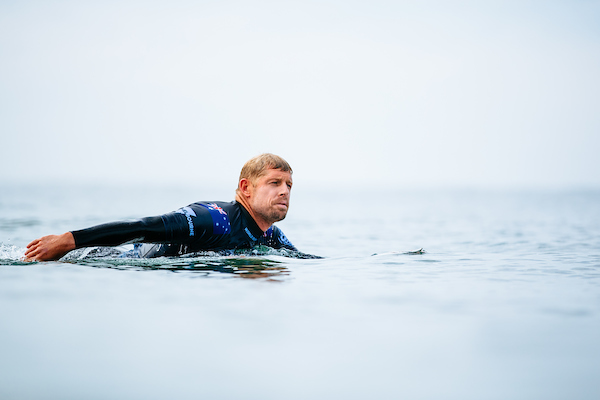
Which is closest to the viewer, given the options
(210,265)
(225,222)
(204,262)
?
(210,265)

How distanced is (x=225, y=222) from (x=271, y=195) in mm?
566

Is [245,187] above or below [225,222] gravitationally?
above

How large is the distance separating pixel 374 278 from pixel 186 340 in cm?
259

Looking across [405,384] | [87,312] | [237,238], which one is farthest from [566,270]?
[87,312]

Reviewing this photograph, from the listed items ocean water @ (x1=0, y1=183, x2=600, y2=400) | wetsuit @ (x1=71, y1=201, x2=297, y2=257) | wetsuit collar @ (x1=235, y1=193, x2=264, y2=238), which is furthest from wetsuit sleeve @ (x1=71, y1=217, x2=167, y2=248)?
wetsuit collar @ (x1=235, y1=193, x2=264, y2=238)

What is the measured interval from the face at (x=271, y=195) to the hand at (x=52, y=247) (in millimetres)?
1969

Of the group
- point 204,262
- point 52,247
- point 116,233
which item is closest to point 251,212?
point 204,262

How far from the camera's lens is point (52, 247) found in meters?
5.50

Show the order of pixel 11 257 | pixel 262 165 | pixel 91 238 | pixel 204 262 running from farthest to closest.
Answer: pixel 262 165
pixel 11 257
pixel 204 262
pixel 91 238

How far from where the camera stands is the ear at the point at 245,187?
22.2ft

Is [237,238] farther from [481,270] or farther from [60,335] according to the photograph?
[60,335]

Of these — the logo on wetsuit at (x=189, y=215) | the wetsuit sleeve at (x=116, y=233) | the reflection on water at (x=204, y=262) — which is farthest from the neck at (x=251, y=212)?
the wetsuit sleeve at (x=116, y=233)

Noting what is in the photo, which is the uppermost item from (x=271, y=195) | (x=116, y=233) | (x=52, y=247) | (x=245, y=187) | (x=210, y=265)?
(x=245, y=187)

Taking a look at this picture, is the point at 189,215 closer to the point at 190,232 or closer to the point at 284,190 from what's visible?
the point at 190,232
